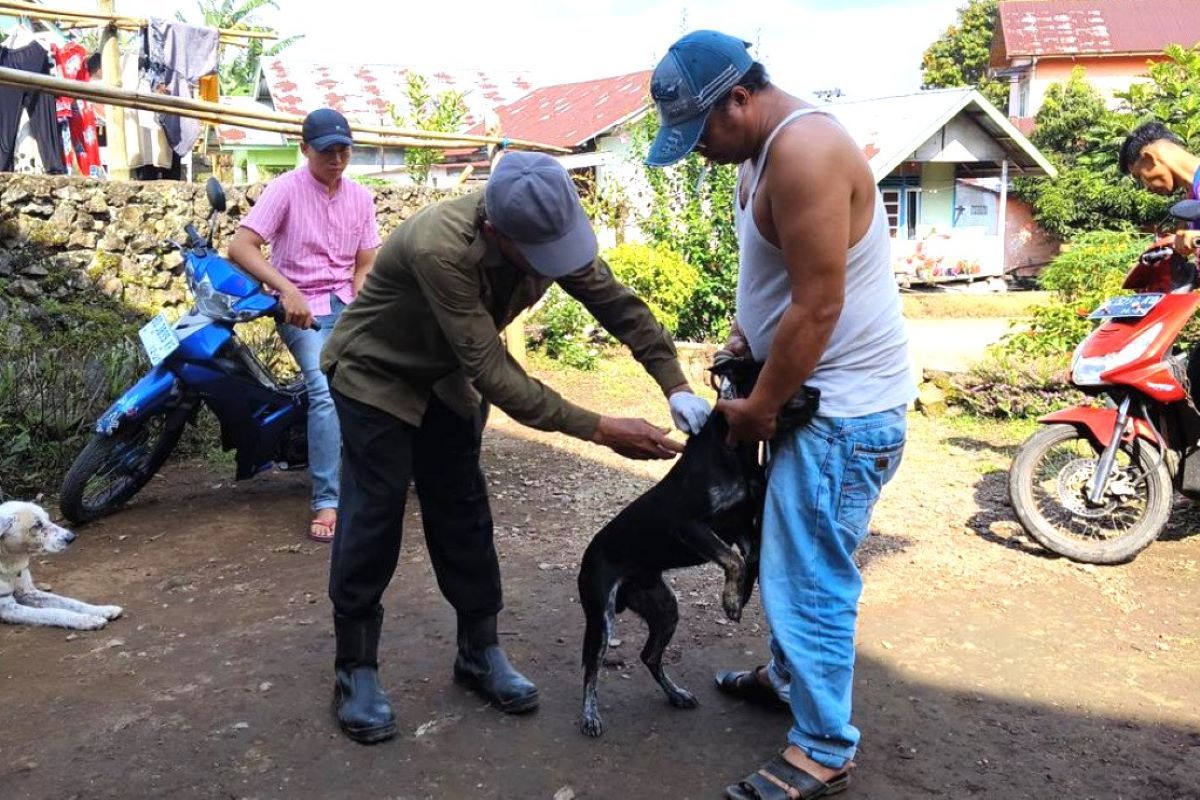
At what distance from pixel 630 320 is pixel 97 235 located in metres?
7.14

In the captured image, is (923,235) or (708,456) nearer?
(708,456)

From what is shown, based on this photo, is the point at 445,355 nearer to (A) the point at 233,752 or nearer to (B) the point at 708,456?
(B) the point at 708,456

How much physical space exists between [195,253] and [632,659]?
302 centimetres

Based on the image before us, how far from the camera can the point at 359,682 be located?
3.18m

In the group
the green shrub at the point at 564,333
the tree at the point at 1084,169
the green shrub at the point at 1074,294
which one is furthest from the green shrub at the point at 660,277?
the tree at the point at 1084,169

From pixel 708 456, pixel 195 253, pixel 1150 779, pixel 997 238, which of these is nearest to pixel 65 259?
pixel 195 253

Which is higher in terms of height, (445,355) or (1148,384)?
(445,355)

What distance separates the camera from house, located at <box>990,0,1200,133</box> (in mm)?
28156

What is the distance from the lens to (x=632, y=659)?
3.66 meters

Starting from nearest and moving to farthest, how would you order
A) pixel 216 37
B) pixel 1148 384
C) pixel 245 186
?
pixel 1148 384, pixel 245 186, pixel 216 37

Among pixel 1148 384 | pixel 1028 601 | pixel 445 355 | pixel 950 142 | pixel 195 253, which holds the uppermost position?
pixel 950 142

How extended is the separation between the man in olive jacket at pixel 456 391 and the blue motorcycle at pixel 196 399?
6.81ft

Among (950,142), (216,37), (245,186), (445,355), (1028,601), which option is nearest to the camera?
(445,355)

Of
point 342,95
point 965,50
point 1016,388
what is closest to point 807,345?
point 1016,388
